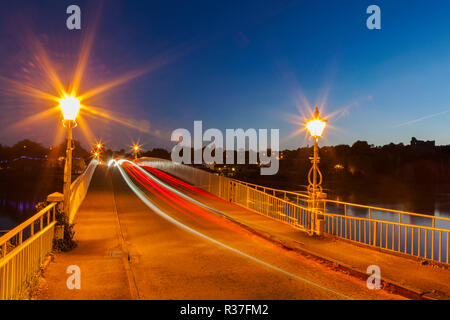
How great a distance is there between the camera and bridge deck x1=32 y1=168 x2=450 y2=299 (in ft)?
21.0

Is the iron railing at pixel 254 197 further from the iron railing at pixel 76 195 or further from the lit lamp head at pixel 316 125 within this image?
the iron railing at pixel 76 195

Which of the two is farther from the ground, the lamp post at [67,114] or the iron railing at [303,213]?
the lamp post at [67,114]

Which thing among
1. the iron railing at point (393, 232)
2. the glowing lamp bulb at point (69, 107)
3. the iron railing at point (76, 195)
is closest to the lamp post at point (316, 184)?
the iron railing at point (393, 232)

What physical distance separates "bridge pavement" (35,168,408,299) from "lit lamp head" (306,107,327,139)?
4.11 metres

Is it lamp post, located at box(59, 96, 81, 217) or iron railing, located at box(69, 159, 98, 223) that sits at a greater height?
lamp post, located at box(59, 96, 81, 217)

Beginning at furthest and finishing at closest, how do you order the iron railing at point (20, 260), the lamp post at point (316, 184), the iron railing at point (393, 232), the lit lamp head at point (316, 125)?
the lit lamp head at point (316, 125), the lamp post at point (316, 184), the iron railing at point (393, 232), the iron railing at point (20, 260)

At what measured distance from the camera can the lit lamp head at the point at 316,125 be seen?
1156 cm

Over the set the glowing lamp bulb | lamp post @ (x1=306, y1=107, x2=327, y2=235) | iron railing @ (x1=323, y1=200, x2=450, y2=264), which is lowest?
iron railing @ (x1=323, y1=200, x2=450, y2=264)

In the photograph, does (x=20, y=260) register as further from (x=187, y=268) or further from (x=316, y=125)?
(x=316, y=125)

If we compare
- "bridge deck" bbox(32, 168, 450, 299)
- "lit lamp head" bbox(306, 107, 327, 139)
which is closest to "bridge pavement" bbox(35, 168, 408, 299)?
"bridge deck" bbox(32, 168, 450, 299)

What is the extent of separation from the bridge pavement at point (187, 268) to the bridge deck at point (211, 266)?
2 centimetres

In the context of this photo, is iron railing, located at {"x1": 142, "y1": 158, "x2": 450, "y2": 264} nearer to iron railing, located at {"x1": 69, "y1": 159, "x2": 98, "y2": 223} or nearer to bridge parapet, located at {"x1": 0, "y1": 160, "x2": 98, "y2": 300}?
bridge parapet, located at {"x1": 0, "y1": 160, "x2": 98, "y2": 300}

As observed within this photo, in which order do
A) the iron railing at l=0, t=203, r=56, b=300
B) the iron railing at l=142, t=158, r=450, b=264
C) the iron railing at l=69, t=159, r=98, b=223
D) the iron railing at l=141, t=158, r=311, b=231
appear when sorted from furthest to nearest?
1. the iron railing at l=141, t=158, r=311, b=231
2. the iron railing at l=69, t=159, r=98, b=223
3. the iron railing at l=142, t=158, r=450, b=264
4. the iron railing at l=0, t=203, r=56, b=300
